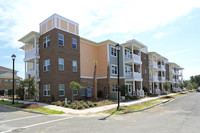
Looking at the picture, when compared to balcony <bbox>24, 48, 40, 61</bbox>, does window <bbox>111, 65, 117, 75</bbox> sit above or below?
below

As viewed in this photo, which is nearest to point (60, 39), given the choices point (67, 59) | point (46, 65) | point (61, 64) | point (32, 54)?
point (67, 59)

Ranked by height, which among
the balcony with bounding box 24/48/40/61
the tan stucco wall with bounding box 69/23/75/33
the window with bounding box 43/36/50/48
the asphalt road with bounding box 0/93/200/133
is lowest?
the asphalt road with bounding box 0/93/200/133

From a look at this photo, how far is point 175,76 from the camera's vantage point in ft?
197

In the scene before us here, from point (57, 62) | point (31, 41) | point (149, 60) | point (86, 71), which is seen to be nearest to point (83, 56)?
point (86, 71)

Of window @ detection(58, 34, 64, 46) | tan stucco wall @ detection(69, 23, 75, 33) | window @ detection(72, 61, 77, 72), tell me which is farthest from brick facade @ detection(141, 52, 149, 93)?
window @ detection(58, 34, 64, 46)

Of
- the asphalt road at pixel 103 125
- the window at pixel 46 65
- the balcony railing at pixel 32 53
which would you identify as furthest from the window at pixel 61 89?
the asphalt road at pixel 103 125

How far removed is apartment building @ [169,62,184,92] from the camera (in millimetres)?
51819

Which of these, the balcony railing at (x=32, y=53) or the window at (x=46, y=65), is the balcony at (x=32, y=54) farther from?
the window at (x=46, y=65)

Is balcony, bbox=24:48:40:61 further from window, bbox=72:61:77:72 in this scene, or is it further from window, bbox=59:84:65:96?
window, bbox=59:84:65:96

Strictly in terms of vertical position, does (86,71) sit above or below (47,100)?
above

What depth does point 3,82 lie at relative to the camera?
148ft

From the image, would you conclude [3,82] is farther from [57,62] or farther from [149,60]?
[149,60]

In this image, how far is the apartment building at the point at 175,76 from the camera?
51.8 m

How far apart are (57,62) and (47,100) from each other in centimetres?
528
